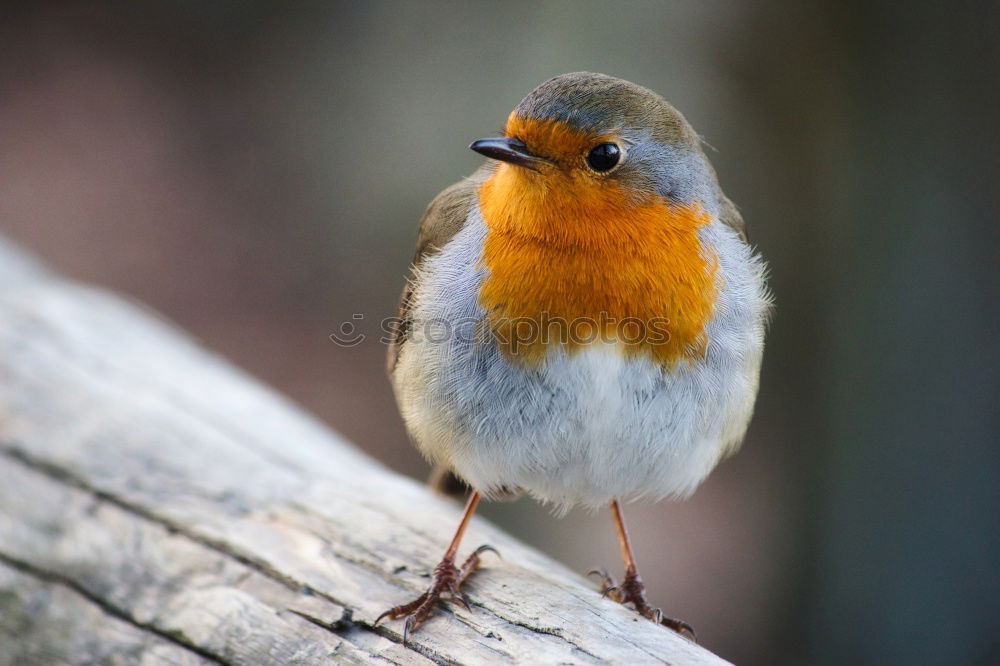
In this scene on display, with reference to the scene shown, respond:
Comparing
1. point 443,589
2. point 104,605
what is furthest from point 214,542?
point 443,589

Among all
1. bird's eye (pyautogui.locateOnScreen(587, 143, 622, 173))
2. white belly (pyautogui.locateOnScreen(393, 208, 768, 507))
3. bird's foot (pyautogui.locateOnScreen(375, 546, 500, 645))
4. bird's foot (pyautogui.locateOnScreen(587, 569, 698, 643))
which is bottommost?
bird's foot (pyautogui.locateOnScreen(375, 546, 500, 645))

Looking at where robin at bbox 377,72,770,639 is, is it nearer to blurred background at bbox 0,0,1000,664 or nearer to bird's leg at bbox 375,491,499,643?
bird's leg at bbox 375,491,499,643

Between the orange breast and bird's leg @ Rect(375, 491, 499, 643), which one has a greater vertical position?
the orange breast

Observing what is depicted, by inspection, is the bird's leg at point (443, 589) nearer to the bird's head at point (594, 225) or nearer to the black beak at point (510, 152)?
the bird's head at point (594, 225)

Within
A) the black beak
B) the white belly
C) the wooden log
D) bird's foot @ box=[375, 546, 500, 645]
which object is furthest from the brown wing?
bird's foot @ box=[375, 546, 500, 645]

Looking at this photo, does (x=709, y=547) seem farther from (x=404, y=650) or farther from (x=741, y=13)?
(x=404, y=650)

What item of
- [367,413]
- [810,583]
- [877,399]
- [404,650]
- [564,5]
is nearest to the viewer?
[404,650]

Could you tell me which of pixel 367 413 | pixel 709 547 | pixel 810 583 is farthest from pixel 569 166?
pixel 367 413
